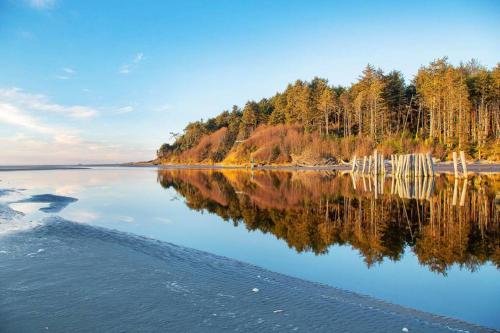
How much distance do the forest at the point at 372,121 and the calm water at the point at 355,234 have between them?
35.4m

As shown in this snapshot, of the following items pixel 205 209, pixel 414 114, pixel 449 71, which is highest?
pixel 449 71

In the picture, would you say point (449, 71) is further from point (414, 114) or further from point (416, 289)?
point (416, 289)

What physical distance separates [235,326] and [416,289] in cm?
326

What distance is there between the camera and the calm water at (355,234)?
19.1ft

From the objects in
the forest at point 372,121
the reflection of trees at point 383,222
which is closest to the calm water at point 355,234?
the reflection of trees at point 383,222

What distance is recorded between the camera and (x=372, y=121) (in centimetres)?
5984

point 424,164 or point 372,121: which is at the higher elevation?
point 372,121

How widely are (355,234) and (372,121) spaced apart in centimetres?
5394

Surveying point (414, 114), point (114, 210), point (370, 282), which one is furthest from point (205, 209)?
point (414, 114)

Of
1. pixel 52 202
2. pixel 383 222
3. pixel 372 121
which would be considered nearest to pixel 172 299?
pixel 383 222

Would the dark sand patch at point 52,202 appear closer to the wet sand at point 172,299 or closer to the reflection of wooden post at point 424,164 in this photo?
the wet sand at point 172,299

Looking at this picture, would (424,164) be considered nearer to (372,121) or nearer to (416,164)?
(416,164)

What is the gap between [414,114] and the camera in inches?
2766

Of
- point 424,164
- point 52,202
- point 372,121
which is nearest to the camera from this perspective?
point 52,202
